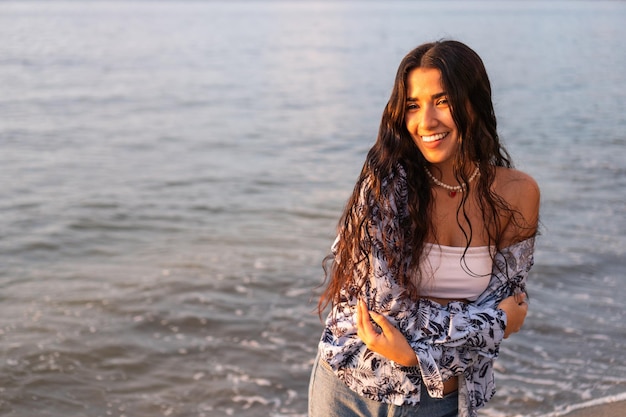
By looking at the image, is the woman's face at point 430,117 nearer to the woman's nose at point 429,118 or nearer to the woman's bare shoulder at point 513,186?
the woman's nose at point 429,118

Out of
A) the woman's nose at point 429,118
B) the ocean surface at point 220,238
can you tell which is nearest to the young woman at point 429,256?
the woman's nose at point 429,118

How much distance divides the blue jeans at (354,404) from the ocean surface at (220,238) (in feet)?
8.41

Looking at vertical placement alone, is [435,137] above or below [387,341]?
above

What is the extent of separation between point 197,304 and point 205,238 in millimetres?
1848

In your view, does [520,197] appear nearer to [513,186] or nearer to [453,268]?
[513,186]

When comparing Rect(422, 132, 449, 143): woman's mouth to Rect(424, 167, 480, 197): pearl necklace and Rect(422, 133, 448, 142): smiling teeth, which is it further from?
Rect(424, 167, 480, 197): pearl necklace

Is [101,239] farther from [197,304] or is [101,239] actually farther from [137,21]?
[137,21]

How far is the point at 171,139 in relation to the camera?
46.2 feet

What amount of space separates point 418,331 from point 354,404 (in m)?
0.32

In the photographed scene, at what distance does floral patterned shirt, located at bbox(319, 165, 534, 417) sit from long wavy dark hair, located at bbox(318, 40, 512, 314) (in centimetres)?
3

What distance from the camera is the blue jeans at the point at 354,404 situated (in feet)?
8.09

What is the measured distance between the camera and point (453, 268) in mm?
2451

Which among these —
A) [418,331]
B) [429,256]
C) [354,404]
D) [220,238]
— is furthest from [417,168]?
[220,238]

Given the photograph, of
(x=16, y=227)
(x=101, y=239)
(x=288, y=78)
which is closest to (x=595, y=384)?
(x=101, y=239)
